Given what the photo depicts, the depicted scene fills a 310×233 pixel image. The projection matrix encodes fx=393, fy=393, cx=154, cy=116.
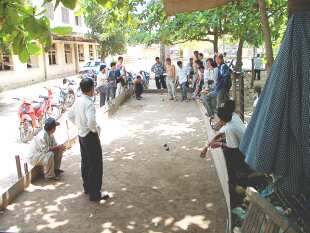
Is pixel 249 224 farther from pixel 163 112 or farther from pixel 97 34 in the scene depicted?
pixel 97 34

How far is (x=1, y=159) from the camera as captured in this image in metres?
8.30

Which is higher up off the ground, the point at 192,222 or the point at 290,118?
the point at 290,118

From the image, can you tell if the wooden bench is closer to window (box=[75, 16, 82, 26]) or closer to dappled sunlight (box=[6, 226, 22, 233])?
dappled sunlight (box=[6, 226, 22, 233])

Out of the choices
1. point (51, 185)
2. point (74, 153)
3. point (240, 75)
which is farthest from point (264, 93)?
point (74, 153)

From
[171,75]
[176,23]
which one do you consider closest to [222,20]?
[176,23]

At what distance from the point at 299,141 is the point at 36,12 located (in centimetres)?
189

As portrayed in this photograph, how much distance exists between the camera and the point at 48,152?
22.2 ft

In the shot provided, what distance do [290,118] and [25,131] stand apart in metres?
8.39

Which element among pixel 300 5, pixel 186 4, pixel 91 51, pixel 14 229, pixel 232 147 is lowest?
pixel 14 229

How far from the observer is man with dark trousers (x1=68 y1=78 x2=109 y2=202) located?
17.8 feet

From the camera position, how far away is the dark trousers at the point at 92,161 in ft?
18.2

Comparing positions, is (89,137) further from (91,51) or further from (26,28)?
(91,51)

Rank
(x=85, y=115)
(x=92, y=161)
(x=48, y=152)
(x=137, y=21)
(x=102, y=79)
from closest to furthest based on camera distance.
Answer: (x=85, y=115), (x=92, y=161), (x=48, y=152), (x=137, y=21), (x=102, y=79)

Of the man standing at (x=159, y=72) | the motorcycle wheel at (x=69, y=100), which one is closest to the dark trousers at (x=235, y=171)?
the motorcycle wheel at (x=69, y=100)
